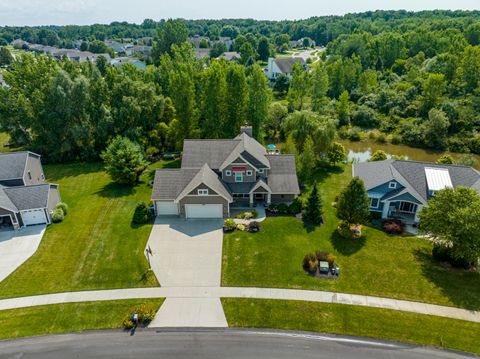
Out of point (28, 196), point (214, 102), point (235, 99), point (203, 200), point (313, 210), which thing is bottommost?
point (313, 210)

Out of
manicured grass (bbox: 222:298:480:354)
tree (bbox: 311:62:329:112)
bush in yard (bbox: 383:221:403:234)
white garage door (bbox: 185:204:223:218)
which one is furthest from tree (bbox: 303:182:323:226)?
tree (bbox: 311:62:329:112)

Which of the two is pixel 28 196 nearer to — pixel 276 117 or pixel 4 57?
pixel 276 117

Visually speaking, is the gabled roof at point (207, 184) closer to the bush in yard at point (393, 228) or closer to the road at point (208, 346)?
the road at point (208, 346)

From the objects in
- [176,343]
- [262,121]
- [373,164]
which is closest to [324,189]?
[373,164]

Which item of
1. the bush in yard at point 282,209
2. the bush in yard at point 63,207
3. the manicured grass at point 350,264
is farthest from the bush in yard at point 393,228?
the bush in yard at point 63,207

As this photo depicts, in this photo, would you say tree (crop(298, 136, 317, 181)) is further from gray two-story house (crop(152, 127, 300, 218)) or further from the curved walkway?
the curved walkway

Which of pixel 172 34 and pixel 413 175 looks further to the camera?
Result: pixel 172 34

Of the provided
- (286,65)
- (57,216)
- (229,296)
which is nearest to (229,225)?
(229,296)

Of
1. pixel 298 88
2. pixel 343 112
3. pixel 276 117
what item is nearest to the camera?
pixel 276 117
